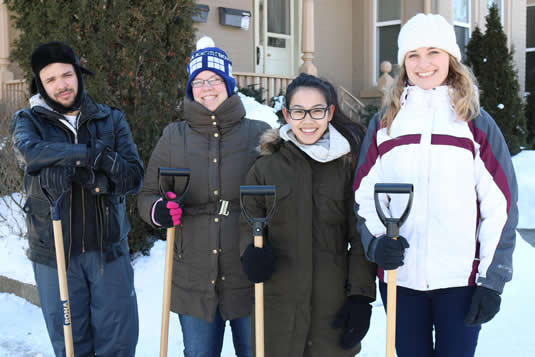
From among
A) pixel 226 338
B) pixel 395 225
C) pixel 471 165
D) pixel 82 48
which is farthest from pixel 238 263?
pixel 82 48

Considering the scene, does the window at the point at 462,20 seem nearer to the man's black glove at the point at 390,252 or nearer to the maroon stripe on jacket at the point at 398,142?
the maroon stripe on jacket at the point at 398,142

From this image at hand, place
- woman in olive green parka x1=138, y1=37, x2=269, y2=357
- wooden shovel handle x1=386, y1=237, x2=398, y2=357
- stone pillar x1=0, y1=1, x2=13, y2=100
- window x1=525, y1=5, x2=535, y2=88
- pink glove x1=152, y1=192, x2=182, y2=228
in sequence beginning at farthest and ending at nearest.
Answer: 1. window x1=525, y1=5, x2=535, y2=88
2. stone pillar x1=0, y1=1, x2=13, y2=100
3. woman in olive green parka x1=138, y1=37, x2=269, y2=357
4. pink glove x1=152, y1=192, x2=182, y2=228
5. wooden shovel handle x1=386, y1=237, x2=398, y2=357

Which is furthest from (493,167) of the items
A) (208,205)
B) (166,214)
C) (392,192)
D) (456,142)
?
(166,214)

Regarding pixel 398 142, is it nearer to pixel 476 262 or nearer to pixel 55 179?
pixel 476 262

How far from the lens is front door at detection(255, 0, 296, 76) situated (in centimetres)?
1067

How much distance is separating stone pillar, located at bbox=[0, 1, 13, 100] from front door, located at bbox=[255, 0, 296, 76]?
4.93m

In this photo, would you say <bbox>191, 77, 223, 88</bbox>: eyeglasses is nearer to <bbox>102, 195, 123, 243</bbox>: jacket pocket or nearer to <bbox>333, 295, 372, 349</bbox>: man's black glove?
<bbox>102, 195, 123, 243</bbox>: jacket pocket

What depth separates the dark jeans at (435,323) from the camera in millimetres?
2207

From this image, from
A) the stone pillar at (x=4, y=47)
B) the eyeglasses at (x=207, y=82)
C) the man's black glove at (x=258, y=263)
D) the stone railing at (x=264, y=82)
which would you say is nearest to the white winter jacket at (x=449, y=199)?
the man's black glove at (x=258, y=263)

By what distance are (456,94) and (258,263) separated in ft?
3.77

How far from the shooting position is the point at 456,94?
7.32 feet

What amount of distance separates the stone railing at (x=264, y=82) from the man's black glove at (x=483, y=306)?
6.86m

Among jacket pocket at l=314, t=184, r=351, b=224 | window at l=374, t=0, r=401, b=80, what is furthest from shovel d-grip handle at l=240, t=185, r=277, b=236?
window at l=374, t=0, r=401, b=80

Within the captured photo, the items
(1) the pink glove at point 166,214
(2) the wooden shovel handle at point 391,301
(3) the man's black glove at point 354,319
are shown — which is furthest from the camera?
(1) the pink glove at point 166,214
